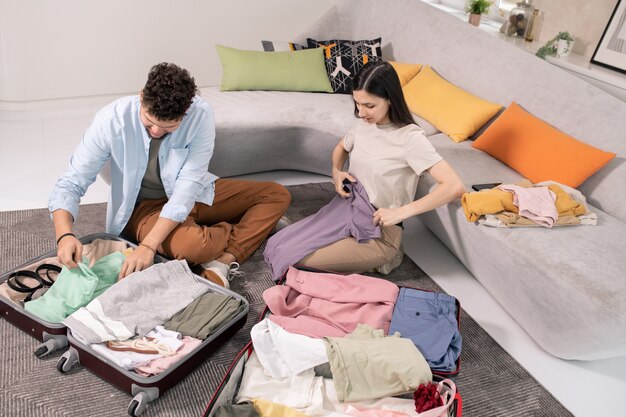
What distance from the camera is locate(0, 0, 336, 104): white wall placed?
3.48m

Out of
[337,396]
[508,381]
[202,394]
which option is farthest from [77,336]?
[508,381]

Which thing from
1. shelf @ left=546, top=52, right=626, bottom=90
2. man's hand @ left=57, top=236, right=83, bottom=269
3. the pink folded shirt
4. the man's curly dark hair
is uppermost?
shelf @ left=546, top=52, right=626, bottom=90

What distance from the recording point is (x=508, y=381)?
2.01 metres

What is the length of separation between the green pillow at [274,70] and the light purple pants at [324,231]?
1.10m

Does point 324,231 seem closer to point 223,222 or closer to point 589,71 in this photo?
point 223,222

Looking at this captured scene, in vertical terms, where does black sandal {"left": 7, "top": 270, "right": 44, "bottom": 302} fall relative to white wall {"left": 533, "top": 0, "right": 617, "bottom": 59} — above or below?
below

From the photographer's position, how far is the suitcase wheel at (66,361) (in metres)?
1.80

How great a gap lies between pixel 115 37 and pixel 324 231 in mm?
2247

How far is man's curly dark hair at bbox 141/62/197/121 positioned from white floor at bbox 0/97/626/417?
1089 mm

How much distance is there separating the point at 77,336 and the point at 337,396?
846 millimetres

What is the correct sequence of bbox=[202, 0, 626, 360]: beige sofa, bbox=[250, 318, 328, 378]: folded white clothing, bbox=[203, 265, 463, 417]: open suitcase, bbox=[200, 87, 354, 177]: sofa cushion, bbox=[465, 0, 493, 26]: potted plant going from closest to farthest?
1. bbox=[203, 265, 463, 417]: open suitcase
2. bbox=[250, 318, 328, 378]: folded white clothing
3. bbox=[202, 0, 626, 360]: beige sofa
4. bbox=[200, 87, 354, 177]: sofa cushion
5. bbox=[465, 0, 493, 26]: potted plant

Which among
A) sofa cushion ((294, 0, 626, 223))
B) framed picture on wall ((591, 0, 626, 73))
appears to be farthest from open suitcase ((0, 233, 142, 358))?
framed picture on wall ((591, 0, 626, 73))

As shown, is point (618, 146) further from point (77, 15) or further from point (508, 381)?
point (77, 15)

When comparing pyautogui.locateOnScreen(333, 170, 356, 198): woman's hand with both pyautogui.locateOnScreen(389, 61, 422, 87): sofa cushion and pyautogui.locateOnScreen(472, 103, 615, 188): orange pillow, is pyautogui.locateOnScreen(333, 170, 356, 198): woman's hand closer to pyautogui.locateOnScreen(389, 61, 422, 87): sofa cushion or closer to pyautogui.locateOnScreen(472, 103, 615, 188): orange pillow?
pyautogui.locateOnScreen(472, 103, 615, 188): orange pillow
